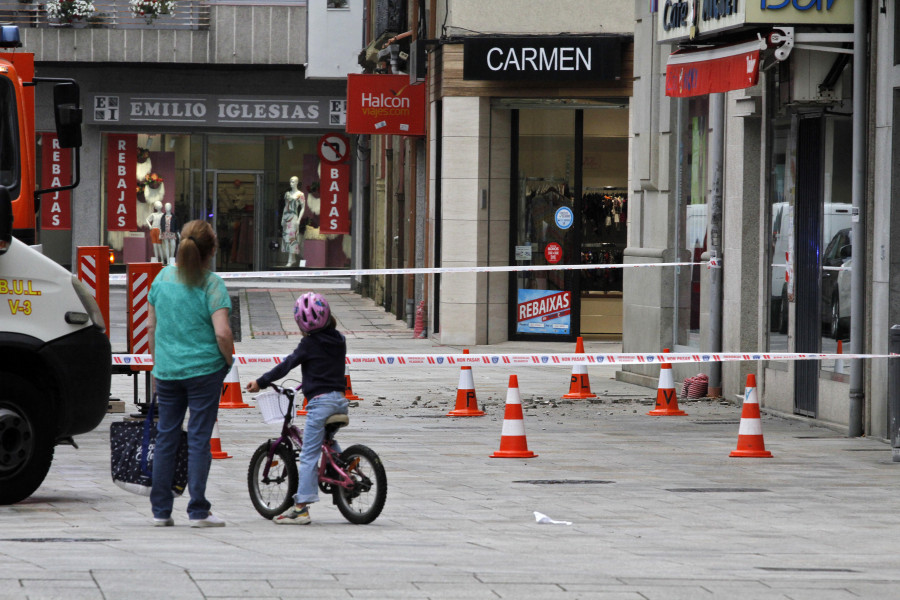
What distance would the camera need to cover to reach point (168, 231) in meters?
40.6

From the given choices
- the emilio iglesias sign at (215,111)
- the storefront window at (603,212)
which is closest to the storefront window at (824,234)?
the storefront window at (603,212)

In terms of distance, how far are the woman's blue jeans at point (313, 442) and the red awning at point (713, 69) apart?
643 centimetres

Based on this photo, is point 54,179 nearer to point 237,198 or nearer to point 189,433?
point 237,198

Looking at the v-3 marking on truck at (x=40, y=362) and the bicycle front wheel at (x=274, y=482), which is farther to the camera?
the v-3 marking on truck at (x=40, y=362)

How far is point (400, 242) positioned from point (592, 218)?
6704 millimetres

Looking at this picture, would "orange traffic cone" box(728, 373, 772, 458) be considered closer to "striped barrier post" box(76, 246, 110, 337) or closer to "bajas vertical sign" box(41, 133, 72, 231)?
"striped barrier post" box(76, 246, 110, 337)

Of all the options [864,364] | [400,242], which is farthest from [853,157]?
[400,242]

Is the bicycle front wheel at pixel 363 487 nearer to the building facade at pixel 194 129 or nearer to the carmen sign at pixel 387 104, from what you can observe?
the carmen sign at pixel 387 104

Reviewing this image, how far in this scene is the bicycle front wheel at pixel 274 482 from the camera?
8.84 meters

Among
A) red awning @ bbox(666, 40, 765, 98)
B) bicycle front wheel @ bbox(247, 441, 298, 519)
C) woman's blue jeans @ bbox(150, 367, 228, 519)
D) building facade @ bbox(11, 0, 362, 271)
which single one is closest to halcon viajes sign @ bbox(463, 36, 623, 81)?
red awning @ bbox(666, 40, 765, 98)

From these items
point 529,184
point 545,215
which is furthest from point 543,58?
point 545,215

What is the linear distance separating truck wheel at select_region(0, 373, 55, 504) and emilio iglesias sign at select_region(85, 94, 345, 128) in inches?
1217

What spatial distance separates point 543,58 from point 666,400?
8.27 m

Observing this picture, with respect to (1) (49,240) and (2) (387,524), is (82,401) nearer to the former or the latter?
(2) (387,524)
